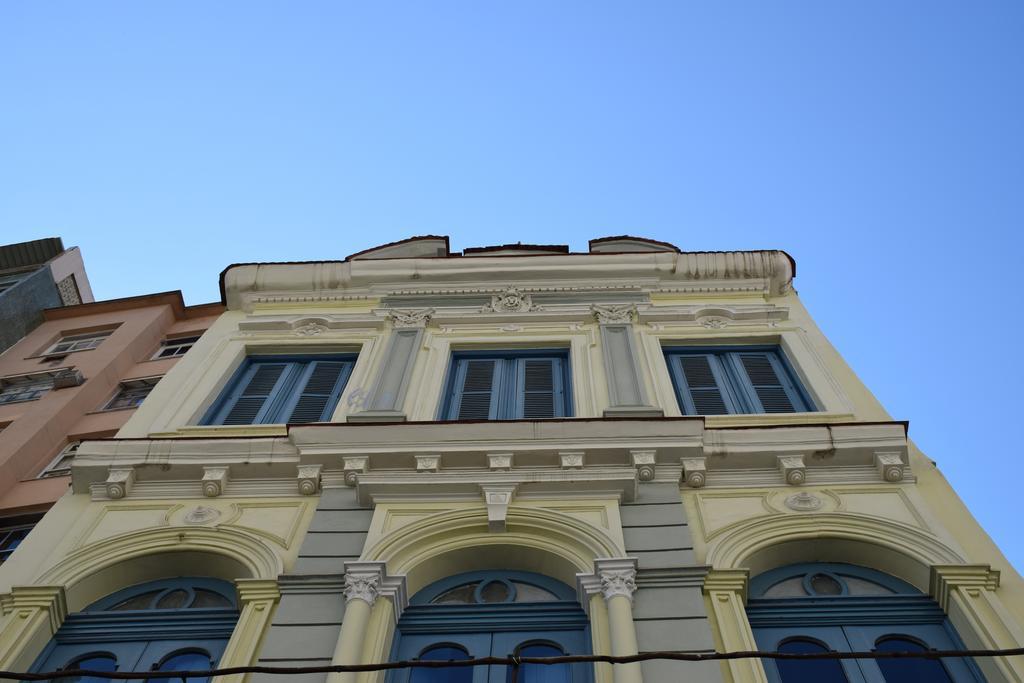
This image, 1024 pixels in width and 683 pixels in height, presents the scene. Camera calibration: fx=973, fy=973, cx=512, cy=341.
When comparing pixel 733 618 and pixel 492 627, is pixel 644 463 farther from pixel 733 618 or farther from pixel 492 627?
pixel 492 627

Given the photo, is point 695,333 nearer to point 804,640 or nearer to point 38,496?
point 804,640

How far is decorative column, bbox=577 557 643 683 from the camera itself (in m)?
8.00

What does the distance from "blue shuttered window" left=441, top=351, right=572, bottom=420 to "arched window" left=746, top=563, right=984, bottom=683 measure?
13.0ft

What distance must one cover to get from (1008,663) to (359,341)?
32.0ft

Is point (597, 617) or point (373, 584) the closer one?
point (597, 617)

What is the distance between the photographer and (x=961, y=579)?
8.74m

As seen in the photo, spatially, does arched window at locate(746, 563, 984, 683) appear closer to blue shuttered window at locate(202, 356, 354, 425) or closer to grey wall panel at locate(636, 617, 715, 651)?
grey wall panel at locate(636, 617, 715, 651)

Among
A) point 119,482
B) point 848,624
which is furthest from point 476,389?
point 848,624

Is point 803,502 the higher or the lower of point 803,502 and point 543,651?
the higher

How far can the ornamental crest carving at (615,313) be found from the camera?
14609mm

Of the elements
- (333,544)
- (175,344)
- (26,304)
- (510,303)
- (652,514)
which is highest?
(26,304)

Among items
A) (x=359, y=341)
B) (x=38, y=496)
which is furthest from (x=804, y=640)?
(x=38, y=496)

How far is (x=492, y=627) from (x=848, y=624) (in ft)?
10.5

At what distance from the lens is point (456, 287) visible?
16.2 metres
